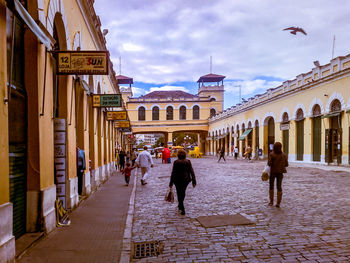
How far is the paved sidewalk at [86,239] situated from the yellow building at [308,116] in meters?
17.6

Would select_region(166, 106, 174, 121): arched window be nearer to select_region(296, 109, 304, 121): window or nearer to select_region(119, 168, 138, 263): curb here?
select_region(296, 109, 304, 121): window

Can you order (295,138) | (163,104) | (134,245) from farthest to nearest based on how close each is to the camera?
(163,104) → (295,138) → (134,245)

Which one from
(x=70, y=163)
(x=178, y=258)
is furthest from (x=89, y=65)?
(x=178, y=258)

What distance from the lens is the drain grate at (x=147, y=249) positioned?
5.25 m

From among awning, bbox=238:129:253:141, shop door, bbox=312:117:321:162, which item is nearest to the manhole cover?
shop door, bbox=312:117:321:162

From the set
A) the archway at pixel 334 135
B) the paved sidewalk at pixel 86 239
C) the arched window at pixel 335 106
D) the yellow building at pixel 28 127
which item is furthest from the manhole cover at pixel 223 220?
the arched window at pixel 335 106

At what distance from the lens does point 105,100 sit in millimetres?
12609

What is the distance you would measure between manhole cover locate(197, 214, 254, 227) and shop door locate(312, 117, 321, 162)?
19298mm

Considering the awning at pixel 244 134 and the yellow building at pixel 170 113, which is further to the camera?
the yellow building at pixel 170 113

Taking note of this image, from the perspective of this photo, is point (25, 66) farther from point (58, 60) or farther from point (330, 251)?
point (330, 251)

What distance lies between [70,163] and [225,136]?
41.5m

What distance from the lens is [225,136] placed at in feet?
161

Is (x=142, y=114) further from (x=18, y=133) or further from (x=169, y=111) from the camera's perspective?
(x=18, y=133)

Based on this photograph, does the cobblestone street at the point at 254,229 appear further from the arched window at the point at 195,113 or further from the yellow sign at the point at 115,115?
the arched window at the point at 195,113
